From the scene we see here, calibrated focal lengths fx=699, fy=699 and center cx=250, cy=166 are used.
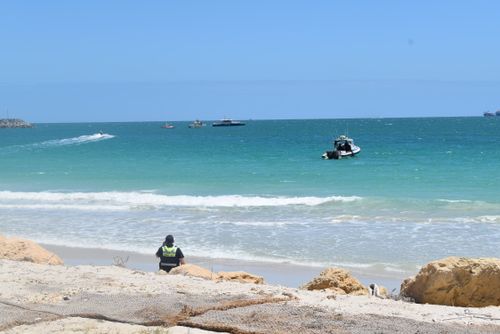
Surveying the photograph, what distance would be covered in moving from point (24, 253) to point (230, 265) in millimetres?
4507

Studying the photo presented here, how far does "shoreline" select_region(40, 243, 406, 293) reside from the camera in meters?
13.3

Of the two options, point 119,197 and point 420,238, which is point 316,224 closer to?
point 420,238

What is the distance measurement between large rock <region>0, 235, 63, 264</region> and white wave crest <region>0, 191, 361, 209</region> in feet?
40.6

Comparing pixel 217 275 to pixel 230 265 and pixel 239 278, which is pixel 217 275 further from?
pixel 230 265

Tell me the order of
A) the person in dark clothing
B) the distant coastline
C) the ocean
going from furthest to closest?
the distant coastline < the ocean < the person in dark clothing

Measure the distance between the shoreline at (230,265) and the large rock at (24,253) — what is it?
1261mm

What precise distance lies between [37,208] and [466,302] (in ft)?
61.6

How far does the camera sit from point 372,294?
9.62 metres

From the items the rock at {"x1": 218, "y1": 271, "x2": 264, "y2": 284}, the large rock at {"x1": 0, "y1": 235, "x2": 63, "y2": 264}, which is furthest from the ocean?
the large rock at {"x1": 0, "y1": 235, "x2": 63, "y2": 264}

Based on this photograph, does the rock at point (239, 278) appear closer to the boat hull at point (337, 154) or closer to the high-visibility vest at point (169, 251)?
the high-visibility vest at point (169, 251)

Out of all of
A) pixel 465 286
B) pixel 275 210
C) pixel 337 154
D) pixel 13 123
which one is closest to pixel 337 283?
pixel 465 286

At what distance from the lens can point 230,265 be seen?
586 inches

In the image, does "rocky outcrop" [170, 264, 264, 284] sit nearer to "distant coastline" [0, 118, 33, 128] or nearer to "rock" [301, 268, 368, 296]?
"rock" [301, 268, 368, 296]

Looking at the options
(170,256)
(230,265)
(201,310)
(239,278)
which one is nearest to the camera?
(201,310)
